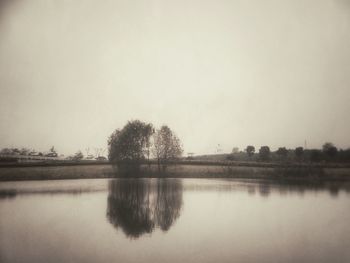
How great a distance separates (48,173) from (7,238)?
30890mm

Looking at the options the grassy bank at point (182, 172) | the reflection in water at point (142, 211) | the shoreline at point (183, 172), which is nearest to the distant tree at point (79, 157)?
the shoreline at point (183, 172)

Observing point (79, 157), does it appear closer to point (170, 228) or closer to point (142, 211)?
point (142, 211)

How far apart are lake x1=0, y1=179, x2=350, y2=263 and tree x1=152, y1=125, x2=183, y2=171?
28421mm

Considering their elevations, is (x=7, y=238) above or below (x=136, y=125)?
below

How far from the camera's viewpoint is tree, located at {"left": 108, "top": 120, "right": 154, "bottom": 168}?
56125 mm

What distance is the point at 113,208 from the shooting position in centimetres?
2003

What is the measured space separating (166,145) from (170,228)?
129 ft

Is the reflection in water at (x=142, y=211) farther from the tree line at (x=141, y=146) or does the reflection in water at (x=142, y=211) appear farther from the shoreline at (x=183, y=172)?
the tree line at (x=141, y=146)

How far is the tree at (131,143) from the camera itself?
56.1 m

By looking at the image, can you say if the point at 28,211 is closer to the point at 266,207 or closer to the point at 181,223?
the point at 181,223

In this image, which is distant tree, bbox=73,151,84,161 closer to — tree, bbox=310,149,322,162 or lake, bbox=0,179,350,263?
tree, bbox=310,149,322,162

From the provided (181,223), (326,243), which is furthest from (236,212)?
(326,243)

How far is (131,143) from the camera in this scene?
5706cm

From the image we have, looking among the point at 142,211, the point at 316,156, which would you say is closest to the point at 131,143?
the point at 316,156
